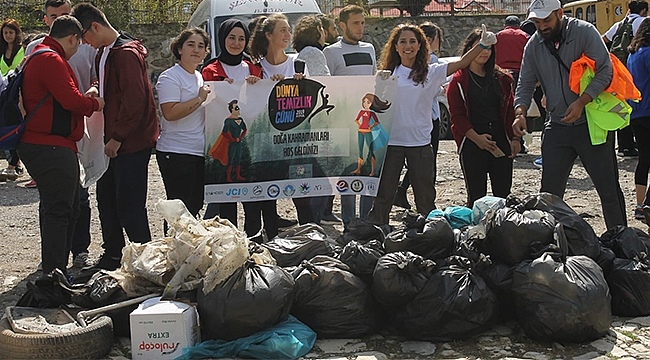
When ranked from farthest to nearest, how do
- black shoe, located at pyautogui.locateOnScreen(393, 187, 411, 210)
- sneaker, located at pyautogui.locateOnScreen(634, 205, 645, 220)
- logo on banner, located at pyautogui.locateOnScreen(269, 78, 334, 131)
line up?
black shoe, located at pyautogui.locateOnScreen(393, 187, 411, 210) → sneaker, located at pyautogui.locateOnScreen(634, 205, 645, 220) → logo on banner, located at pyautogui.locateOnScreen(269, 78, 334, 131)

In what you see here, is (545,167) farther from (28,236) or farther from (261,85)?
(28,236)

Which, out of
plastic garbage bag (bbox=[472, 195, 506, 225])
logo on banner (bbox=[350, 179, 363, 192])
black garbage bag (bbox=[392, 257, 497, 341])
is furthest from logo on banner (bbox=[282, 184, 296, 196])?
black garbage bag (bbox=[392, 257, 497, 341])

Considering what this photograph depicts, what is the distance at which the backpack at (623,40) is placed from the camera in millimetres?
10805

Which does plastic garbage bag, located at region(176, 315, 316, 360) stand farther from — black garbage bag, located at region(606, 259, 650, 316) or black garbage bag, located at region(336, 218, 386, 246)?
black garbage bag, located at region(606, 259, 650, 316)

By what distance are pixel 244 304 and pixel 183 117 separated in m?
2.08

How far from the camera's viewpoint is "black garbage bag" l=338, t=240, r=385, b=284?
15.5ft

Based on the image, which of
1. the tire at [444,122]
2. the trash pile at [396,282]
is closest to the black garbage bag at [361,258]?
the trash pile at [396,282]

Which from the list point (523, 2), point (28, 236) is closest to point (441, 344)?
point (28, 236)

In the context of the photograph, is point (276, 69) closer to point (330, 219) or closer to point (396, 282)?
point (330, 219)

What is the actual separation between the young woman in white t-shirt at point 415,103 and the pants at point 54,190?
2272mm

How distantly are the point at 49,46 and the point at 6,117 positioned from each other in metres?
0.56

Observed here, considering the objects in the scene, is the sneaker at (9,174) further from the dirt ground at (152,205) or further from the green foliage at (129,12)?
the green foliage at (129,12)

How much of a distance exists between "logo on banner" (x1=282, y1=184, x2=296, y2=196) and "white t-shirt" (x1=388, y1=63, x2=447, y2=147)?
0.88m

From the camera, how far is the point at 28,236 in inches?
303
